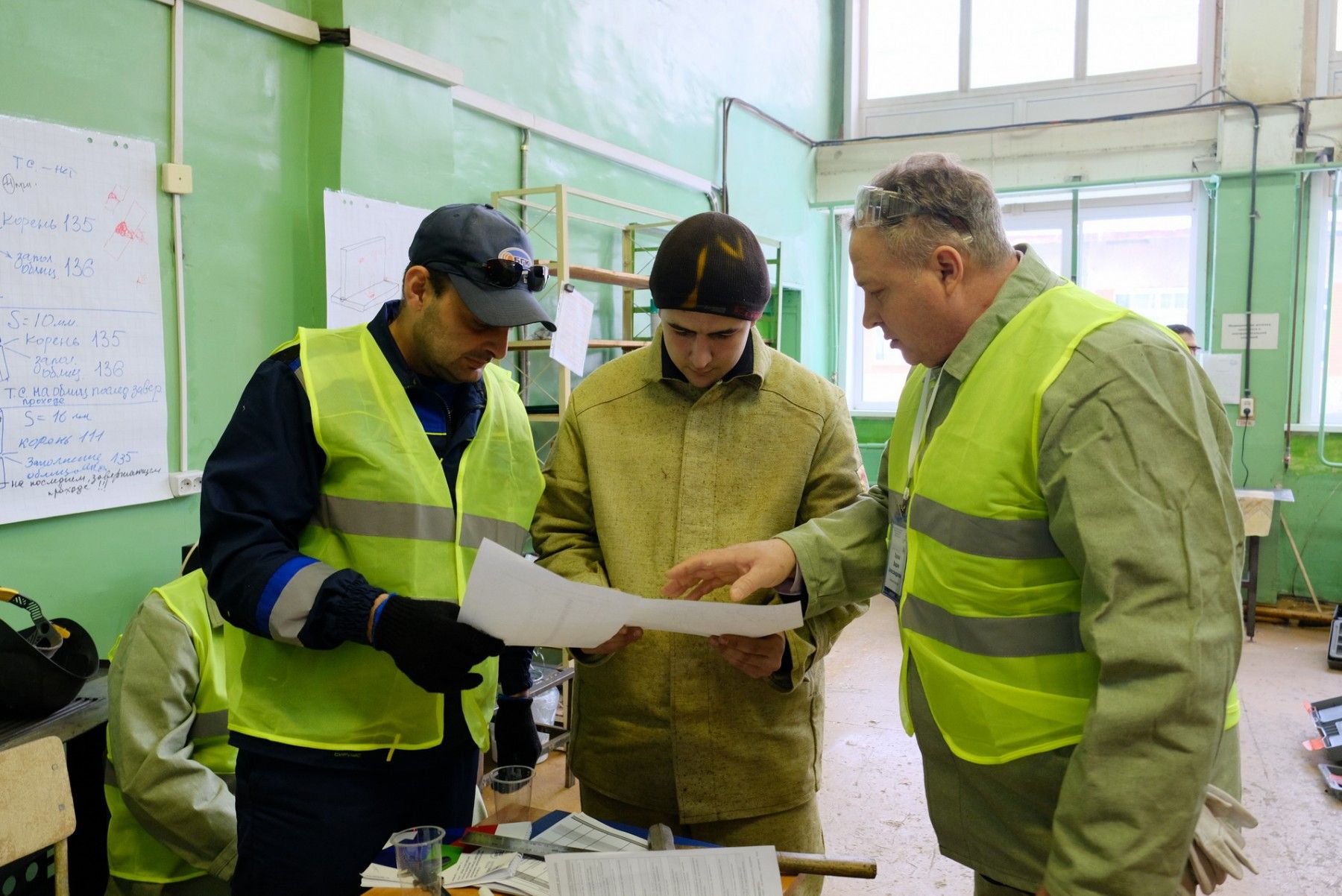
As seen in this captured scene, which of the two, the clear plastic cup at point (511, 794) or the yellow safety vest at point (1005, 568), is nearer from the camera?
the yellow safety vest at point (1005, 568)

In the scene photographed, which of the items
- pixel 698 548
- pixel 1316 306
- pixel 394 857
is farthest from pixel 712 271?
pixel 1316 306

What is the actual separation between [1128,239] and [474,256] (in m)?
6.43

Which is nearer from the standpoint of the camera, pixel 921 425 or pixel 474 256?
pixel 921 425

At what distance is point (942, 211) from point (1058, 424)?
0.99ft

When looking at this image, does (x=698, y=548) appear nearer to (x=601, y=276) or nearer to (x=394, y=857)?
(x=394, y=857)

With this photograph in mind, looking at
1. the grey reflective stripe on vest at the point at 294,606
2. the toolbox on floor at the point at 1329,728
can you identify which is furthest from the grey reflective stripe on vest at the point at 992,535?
the toolbox on floor at the point at 1329,728

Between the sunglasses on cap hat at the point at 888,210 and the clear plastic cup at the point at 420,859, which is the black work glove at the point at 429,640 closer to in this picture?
the clear plastic cup at the point at 420,859

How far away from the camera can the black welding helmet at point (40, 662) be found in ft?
6.47

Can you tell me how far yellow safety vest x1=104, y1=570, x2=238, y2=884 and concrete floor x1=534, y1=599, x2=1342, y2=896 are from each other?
141 centimetres

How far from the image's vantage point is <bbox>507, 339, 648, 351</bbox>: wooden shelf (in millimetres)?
3680

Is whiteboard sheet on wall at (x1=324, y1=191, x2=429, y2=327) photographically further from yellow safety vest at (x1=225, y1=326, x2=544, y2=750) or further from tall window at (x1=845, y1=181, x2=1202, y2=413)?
tall window at (x1=845, y1=181, x2=1202, y2=413)

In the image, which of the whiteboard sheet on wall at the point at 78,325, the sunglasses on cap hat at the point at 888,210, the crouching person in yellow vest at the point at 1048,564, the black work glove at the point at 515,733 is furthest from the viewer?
the whiteboard sheet on wall at the point at 78,325

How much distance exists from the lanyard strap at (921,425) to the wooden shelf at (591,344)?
2.18 metres

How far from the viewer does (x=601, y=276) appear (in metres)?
3.96
